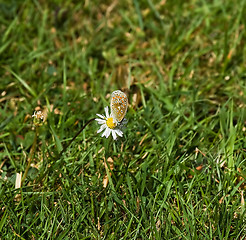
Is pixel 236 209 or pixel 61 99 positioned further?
pixel 61 99

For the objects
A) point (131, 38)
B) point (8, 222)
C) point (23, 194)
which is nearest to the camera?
point (8, 222)

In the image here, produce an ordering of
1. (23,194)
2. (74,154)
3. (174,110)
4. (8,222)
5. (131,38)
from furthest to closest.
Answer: (131,38), (174,110), (74,154), (23,194), (8,222)

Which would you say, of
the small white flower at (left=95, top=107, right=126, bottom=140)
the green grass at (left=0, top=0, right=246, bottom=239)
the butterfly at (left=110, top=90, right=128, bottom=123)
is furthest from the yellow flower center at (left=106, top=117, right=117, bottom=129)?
the green grass at (left=0, top=0, right=246, bottom=239)

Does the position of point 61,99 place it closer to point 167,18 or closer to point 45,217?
point 45,217

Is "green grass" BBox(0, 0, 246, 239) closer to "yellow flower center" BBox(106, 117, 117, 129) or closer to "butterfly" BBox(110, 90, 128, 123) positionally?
"yellow flower center" BBox(106, 117, 117, 129)

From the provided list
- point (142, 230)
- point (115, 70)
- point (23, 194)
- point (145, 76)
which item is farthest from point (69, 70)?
point (142, 230)

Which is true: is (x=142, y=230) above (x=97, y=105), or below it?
below

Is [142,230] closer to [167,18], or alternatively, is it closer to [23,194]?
[23,194]

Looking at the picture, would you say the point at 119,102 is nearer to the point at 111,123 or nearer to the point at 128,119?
the point at 111,123

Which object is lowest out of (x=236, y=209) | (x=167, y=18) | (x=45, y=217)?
(x=236, y=209)
